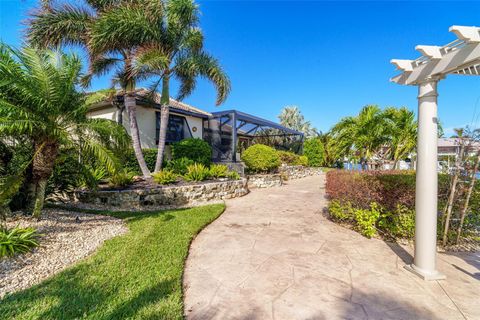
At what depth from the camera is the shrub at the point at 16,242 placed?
3.48m

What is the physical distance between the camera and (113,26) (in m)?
8.16

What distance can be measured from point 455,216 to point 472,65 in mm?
3411

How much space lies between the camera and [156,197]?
806cm

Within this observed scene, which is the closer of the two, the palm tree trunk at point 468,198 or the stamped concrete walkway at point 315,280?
the stamped concrete walkway at point 315,280

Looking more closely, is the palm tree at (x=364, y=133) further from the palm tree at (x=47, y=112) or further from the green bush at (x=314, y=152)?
the green bush at (x=314, y=152)

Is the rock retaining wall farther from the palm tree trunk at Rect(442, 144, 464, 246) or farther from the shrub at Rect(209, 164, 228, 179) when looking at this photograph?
the palm tree trunk at Rect(442, 144, 464, 246)

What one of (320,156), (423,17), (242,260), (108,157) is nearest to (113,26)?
(108,157)

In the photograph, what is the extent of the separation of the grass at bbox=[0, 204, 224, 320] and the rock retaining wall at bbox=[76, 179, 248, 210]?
3.37 meters

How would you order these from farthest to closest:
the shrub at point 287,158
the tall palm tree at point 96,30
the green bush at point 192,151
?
1. the shrub at point 287,158
2. the green bush at point 192,151
3. the tall palm tree at point 96,30

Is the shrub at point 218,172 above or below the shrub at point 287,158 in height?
below

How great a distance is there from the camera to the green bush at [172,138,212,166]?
12617 millimetres

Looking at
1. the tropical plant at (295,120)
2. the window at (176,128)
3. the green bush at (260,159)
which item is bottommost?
the green bush at (260,159)

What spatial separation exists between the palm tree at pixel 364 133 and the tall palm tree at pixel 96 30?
10674mm

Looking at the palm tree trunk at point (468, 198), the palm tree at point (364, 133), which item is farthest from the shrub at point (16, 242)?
the palm tree at point (364, 133)
